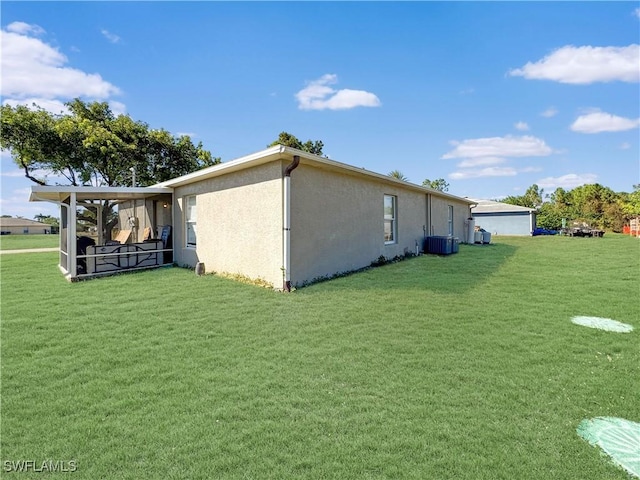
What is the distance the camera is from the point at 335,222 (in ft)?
29.1

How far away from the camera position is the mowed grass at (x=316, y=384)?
2369 millimetres

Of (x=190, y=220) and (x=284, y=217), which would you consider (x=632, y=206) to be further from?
(x=190, y=220)

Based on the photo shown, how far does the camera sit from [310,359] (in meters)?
4.00

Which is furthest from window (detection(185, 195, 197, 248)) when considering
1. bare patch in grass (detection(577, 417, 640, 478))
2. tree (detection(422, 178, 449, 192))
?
tree (detection(422, 178, 449, 192))

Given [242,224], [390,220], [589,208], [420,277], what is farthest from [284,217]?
[589,208]

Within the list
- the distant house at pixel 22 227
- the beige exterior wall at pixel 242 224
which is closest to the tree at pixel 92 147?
the beige exterior wall at pixel 242 224

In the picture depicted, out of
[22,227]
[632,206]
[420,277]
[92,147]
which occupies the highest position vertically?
[92,147]

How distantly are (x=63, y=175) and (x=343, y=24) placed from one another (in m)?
18.0

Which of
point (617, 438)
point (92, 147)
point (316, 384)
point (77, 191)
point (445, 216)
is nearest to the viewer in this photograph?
point (617, 438)

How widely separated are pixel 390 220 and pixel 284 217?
5.39 m

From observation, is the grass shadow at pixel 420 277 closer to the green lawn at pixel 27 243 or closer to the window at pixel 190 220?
the window at pixel 190 220

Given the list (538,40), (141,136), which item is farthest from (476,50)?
(141,136)

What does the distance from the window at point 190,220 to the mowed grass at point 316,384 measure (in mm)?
4237

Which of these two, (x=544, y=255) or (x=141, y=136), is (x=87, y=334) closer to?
(x=544, y=255)
